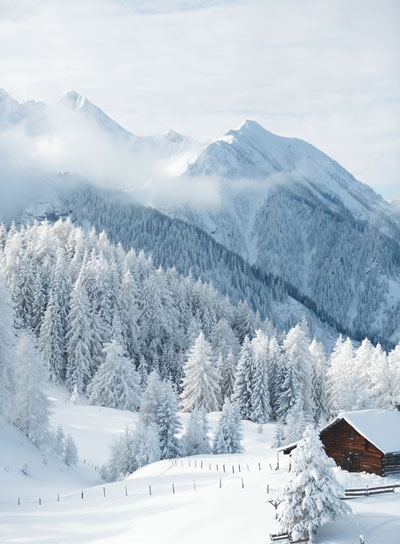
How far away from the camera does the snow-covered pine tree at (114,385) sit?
70.7 metres

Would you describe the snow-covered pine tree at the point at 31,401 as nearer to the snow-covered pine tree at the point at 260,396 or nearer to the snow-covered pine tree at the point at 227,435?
the snow-covered pine tree at the point at 227,435

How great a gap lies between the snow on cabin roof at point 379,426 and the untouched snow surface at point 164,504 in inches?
87.1

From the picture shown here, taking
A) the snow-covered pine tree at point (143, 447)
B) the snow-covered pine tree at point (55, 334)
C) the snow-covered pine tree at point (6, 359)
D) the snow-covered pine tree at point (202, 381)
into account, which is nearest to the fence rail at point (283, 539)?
the snow-covered pine tree at point (143, 447)

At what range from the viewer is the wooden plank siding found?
35.5 m

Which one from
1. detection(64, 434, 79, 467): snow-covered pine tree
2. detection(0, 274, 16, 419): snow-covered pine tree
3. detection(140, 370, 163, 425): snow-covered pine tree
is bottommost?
detection(64, 434, 79, 467): snow-covered pine tree

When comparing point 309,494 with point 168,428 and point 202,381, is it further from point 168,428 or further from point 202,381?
point 202,381

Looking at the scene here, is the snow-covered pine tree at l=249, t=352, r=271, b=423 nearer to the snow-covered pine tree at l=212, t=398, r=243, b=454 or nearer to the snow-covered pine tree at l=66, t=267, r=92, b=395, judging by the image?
the snow-covered pine tree at l=212, t=398, r=243, b=454

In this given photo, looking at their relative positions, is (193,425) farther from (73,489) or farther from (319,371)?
(319,371)

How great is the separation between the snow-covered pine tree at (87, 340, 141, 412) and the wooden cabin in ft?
119

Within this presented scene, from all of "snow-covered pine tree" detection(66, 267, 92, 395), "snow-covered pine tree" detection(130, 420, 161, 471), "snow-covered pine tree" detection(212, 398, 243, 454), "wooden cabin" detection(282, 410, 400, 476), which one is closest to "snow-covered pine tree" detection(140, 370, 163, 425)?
"snow-covered pine tree" detection(130, 420, 161, 471)

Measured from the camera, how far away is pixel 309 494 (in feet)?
77.2

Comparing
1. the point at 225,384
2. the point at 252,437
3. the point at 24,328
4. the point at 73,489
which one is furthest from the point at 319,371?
the point at 73,489

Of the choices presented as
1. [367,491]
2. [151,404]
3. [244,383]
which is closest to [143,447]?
[151,404]

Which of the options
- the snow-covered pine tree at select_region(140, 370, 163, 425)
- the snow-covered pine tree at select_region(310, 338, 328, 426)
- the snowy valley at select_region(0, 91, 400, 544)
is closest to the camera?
the snowy valley at select_region(0, 91, 400, 544)
